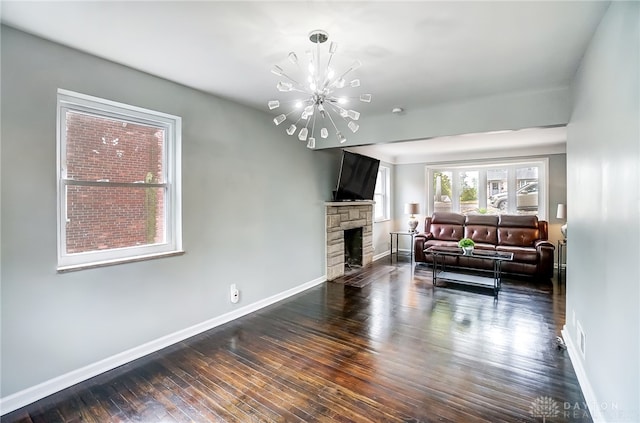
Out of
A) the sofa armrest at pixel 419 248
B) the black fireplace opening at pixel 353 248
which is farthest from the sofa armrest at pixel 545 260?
the black fireplace opening at pixel 353 248

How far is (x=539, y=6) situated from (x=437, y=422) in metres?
2.51

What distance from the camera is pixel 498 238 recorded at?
5.97 metres

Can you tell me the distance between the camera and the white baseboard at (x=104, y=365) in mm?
1995

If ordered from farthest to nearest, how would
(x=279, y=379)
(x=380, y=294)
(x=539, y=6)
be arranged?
(x=380, y=294) → (x=279, y=379) → (x=539, y=6)

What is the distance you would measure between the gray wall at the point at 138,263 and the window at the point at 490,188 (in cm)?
426

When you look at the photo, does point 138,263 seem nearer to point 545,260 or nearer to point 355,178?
point 355,178

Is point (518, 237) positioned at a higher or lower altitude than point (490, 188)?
lower

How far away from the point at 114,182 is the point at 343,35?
84.9 inches

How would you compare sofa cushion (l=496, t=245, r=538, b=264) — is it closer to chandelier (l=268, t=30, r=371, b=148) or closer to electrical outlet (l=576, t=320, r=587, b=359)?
electrical outlet (l=576, t=320, r=587, b=359)

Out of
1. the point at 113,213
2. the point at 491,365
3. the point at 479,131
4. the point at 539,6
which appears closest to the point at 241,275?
the point at 113,213

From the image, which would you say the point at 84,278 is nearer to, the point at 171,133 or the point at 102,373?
the point at 102,373

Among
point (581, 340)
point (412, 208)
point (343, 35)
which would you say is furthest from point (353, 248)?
point (343, 35)

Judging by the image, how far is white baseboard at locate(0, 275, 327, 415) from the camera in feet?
6.55

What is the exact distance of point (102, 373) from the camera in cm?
238
